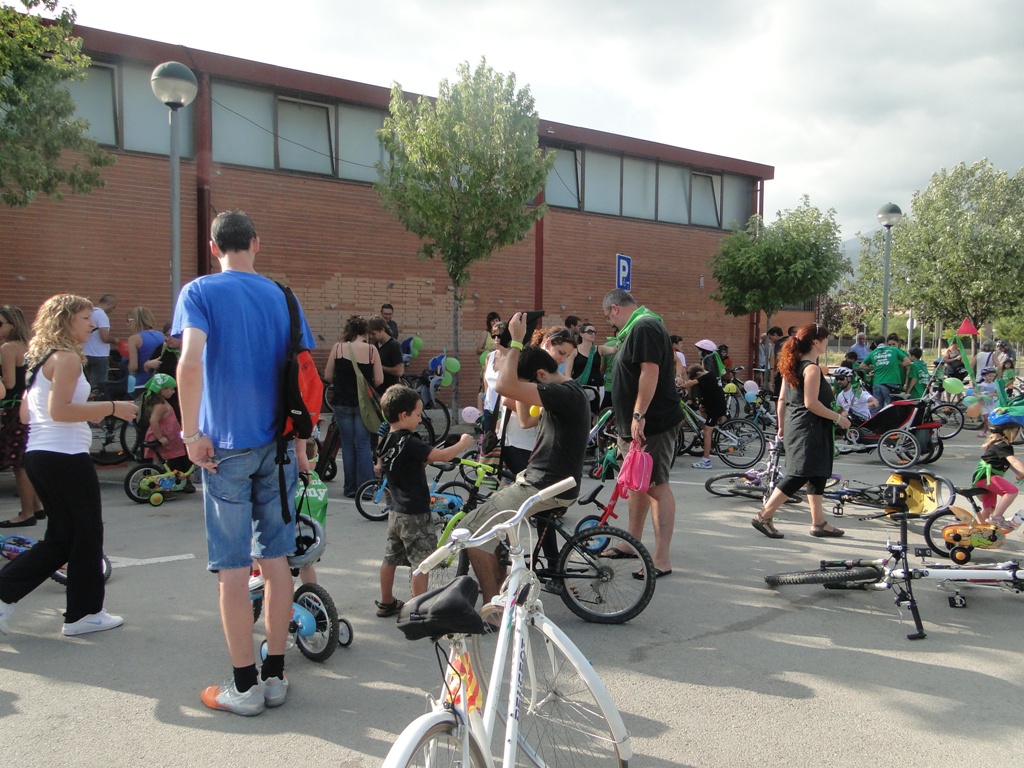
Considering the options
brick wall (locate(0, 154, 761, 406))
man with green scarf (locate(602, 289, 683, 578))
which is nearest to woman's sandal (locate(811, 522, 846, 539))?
man with green scarf (locate(602, 289, 683, 578))

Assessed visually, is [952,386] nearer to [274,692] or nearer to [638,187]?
[638,187]

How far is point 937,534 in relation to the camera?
6.50 m

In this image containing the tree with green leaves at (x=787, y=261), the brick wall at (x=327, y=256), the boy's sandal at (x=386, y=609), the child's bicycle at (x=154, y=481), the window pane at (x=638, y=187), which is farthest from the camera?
the window pane at (x=638, y=187)

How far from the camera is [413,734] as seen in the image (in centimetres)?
210

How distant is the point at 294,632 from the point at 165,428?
15.7 feet

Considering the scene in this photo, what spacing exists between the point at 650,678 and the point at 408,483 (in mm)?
1685

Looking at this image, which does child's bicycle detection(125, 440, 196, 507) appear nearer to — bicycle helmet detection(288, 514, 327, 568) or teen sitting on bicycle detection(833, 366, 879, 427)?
bicycle helmet detection(288, 514, 327, 568)

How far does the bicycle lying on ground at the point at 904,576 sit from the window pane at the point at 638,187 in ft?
50.8

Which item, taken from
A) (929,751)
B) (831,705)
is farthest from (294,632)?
(929,751)

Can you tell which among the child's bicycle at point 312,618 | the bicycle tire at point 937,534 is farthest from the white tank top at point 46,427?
the bicycle tire at point 937,534

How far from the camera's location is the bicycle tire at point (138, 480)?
799cm

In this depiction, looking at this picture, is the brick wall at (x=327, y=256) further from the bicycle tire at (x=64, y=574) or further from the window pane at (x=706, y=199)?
the bicycle tire at (x=64, y=574)

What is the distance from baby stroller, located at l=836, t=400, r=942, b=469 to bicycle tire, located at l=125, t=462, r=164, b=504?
8.42 meters

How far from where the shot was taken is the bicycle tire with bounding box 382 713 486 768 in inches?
80.6
